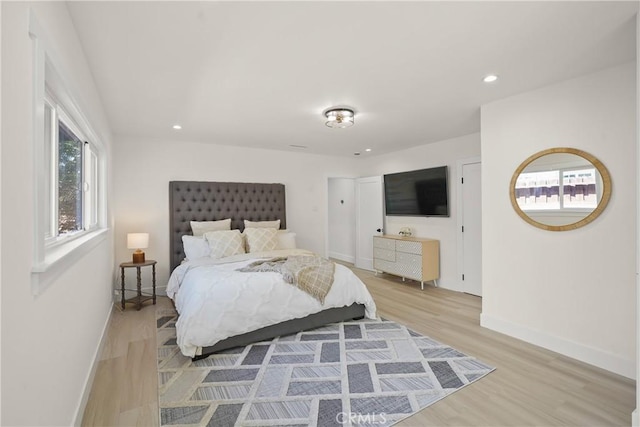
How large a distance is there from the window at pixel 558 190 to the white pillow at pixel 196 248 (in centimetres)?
374

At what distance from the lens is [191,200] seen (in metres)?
4.72

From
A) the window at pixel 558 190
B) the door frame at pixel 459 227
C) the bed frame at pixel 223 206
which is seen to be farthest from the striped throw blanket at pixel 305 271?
the door frame at pixel 459 227

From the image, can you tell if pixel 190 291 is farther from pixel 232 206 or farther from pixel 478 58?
pixel 478 58

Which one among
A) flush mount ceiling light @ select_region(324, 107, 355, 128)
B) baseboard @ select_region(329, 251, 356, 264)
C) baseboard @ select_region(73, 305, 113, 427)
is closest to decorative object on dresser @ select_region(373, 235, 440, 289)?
baseboard @ select_region(329, 251, 356, 264)

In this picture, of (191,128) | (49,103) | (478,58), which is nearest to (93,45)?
(49,103)

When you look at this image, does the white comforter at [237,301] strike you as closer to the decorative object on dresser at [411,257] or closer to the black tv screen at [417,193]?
the decorative object on dresser at [411,257]

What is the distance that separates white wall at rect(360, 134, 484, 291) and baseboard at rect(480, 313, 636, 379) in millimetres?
1613

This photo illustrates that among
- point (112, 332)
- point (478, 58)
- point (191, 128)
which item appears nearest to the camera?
point (478, 58)

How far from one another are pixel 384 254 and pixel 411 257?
634 millimetres

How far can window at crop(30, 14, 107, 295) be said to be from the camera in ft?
3.96

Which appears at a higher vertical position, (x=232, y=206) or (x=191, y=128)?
(x=191, y=128)

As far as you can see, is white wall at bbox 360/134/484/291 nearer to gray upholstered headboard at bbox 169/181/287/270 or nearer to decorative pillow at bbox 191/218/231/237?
gray upholstered headboard at bbox 169/181/287/270

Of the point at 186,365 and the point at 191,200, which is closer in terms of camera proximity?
the point at 186,365

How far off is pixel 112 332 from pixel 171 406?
5.60ft
